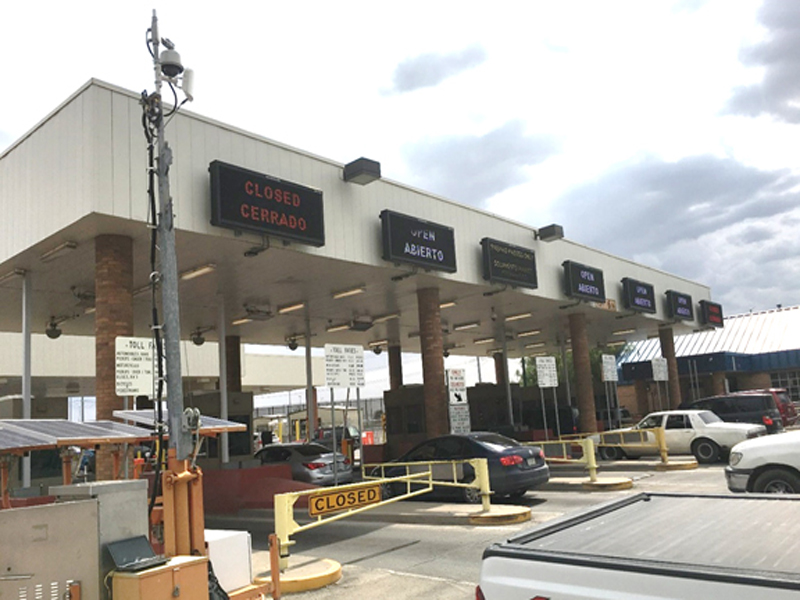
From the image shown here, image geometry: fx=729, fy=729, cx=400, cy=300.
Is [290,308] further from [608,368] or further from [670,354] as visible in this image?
[670,354]

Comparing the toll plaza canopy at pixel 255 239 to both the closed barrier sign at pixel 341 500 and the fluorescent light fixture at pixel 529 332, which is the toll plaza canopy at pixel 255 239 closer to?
the fluorescent light fixture at pixel 529 332

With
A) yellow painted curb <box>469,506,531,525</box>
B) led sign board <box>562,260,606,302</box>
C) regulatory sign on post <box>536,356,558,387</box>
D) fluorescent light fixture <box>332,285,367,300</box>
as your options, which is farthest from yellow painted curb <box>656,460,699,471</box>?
fluorescent light fixture <box>332,285,367,300</box>

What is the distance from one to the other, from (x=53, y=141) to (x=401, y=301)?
1176cm

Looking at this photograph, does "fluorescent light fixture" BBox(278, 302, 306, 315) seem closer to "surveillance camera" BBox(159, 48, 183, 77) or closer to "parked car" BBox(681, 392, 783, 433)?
"surveillance camera" BBox(159, 48, 183, 77)

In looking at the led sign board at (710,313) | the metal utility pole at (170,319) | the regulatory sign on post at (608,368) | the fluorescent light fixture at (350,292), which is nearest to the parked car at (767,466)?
the metal utility pole at (170,319)

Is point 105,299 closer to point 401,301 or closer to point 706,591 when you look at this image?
point 401,301

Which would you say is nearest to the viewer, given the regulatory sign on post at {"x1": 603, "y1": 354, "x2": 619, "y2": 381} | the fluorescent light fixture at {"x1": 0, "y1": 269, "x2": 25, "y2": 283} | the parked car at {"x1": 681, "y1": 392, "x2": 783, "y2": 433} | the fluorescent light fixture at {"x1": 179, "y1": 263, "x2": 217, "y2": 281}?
the fluorescent light fixture at {"x1": 0, "y1": 269, "x2": 25, "y2": 283}

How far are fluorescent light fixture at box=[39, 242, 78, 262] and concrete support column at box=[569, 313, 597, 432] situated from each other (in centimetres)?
1903

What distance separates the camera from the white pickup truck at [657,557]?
2.75 metres

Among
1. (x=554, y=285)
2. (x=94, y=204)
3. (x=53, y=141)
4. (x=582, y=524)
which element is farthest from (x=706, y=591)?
(x=554, y=285)

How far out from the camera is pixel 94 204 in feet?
39.7

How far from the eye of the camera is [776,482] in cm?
1093

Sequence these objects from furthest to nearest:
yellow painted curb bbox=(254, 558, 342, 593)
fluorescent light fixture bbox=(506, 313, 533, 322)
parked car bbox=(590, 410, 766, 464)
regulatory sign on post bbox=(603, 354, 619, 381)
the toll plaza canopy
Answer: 1. fluorescent light fixture bbox=(506, 313, 533, 322)
2. regulatory sign on post bbox=(603, 354, 619, 381)
3. parked car bbox=(590, 410, 766, 464)
4. the toll plaza canopy
5. yellow painted curb bbox=(254, 558, 342, 593)

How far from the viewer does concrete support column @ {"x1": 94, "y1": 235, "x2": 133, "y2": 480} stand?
13250mm
